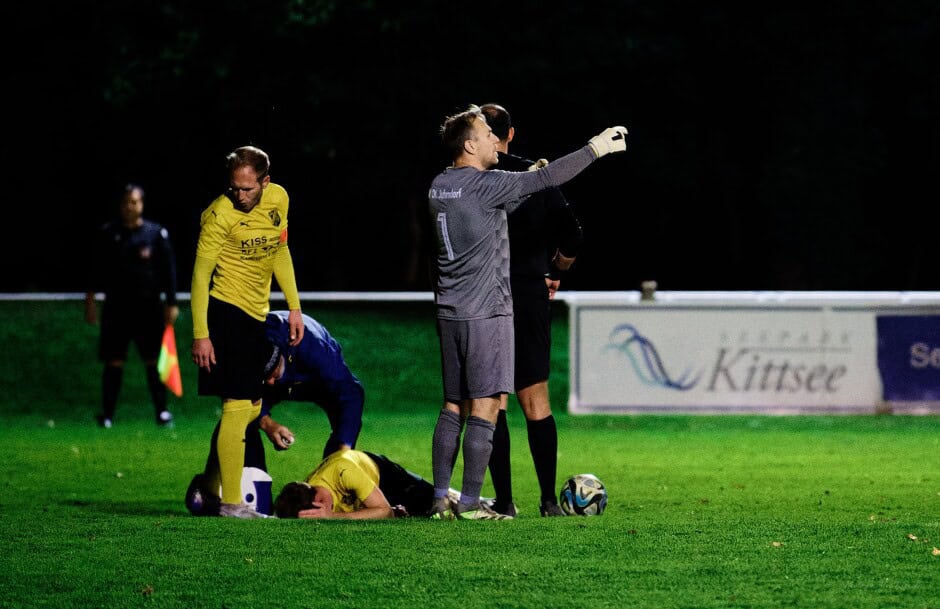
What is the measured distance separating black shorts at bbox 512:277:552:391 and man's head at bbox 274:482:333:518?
45.8 inches

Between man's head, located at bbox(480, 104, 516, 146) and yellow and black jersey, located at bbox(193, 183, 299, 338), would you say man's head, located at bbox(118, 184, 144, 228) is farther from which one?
man's head, located at bbox(480, 104, 516, 146)

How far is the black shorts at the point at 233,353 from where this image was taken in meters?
8.36

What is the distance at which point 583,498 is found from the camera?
8492mm

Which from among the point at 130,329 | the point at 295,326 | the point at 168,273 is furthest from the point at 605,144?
the point at 130,329

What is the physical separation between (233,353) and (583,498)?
1971 mm

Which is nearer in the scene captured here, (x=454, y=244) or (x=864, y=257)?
(x=454, y=244)

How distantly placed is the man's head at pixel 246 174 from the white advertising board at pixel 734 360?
898 cm

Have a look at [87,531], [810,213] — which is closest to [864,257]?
[810,213]

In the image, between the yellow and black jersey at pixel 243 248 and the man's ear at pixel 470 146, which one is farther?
the yellow and black jersey at pixel 243 248

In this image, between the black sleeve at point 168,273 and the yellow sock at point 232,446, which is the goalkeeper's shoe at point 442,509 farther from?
the black sleeve at point 168,273

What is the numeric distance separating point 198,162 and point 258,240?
22718 millimetres

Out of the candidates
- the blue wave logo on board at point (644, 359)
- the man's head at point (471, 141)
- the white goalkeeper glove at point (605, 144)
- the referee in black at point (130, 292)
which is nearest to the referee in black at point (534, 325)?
the man's head at point (471, 141)

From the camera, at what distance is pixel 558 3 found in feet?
98.8

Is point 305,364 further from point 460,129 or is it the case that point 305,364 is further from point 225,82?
point 225,82
